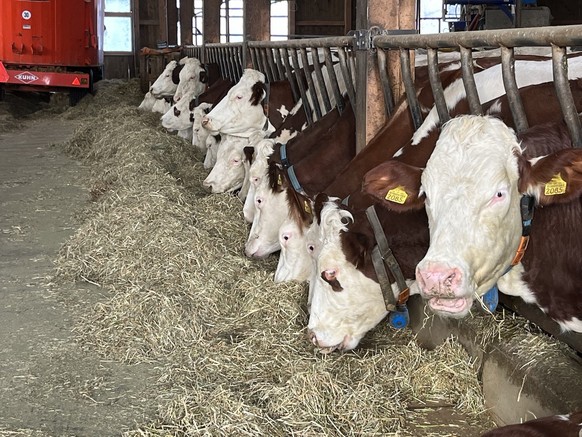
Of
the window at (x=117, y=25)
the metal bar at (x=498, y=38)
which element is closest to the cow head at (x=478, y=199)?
the metal bar at (x=498, y=38)

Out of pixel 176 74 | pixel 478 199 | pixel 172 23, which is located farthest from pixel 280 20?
pixel 478 199

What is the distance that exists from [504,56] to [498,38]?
0.28ft

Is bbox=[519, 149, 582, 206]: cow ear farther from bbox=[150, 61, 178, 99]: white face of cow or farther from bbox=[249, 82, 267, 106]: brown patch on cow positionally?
bbox=[150, 61, 178, 99]: white face of cow

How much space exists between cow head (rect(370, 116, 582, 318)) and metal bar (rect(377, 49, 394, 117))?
5.91ft

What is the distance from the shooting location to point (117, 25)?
23.6 meters

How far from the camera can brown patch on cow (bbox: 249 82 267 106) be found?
26.0 ft

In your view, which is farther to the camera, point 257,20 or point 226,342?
point 257,20

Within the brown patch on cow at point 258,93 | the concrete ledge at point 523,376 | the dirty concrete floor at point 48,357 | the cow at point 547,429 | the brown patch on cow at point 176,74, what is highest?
the brown patch on cow at point 176,74

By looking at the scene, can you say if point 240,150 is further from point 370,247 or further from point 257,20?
point 370,247

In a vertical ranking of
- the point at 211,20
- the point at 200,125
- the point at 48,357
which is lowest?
the point at 48,357

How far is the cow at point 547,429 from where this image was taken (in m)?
2.35

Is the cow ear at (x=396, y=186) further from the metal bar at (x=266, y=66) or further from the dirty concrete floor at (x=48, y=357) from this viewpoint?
the metal bar at (x=266, y=66)

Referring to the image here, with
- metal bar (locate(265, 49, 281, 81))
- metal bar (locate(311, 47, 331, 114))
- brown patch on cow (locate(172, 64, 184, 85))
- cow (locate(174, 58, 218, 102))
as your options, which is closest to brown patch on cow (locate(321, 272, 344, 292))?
metal bar (locate(311, 47, 331, 114))

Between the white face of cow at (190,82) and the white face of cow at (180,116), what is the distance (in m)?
0.07
